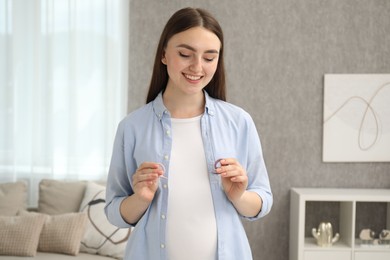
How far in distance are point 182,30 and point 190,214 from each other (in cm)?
49

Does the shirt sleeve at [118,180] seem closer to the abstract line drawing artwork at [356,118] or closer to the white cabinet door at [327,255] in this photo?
the white cabinet door at [327,255]

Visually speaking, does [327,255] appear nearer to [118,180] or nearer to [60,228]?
[60,228]

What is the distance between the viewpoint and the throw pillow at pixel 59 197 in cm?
376

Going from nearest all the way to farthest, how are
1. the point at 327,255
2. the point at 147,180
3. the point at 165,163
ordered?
1. the point at 147,180
2. the point at 165,163
3. the point at 327,255

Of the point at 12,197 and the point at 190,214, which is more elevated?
the point at 190,214

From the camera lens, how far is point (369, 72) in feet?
12.9

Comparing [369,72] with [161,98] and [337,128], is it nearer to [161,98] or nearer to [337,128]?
[337,128]

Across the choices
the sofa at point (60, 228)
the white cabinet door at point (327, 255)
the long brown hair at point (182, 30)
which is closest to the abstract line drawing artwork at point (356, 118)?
the white cabinet door at point (327, 255)

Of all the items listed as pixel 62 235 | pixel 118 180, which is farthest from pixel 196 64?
pixel 62 235

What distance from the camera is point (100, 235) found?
3.51 m

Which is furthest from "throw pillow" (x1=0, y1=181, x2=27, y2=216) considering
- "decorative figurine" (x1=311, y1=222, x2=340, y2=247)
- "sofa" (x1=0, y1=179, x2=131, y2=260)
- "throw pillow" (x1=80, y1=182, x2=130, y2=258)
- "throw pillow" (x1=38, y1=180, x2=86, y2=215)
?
"decorative figurine" (x1=311, y1=222, x2=340, y2=247)

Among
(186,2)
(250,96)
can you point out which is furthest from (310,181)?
(186,2)

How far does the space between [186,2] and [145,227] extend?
2.62 metres

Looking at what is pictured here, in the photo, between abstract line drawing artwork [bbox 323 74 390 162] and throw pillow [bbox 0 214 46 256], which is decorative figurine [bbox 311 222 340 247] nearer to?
abstract line drawing artwork [bbox 323 74 390 162]
